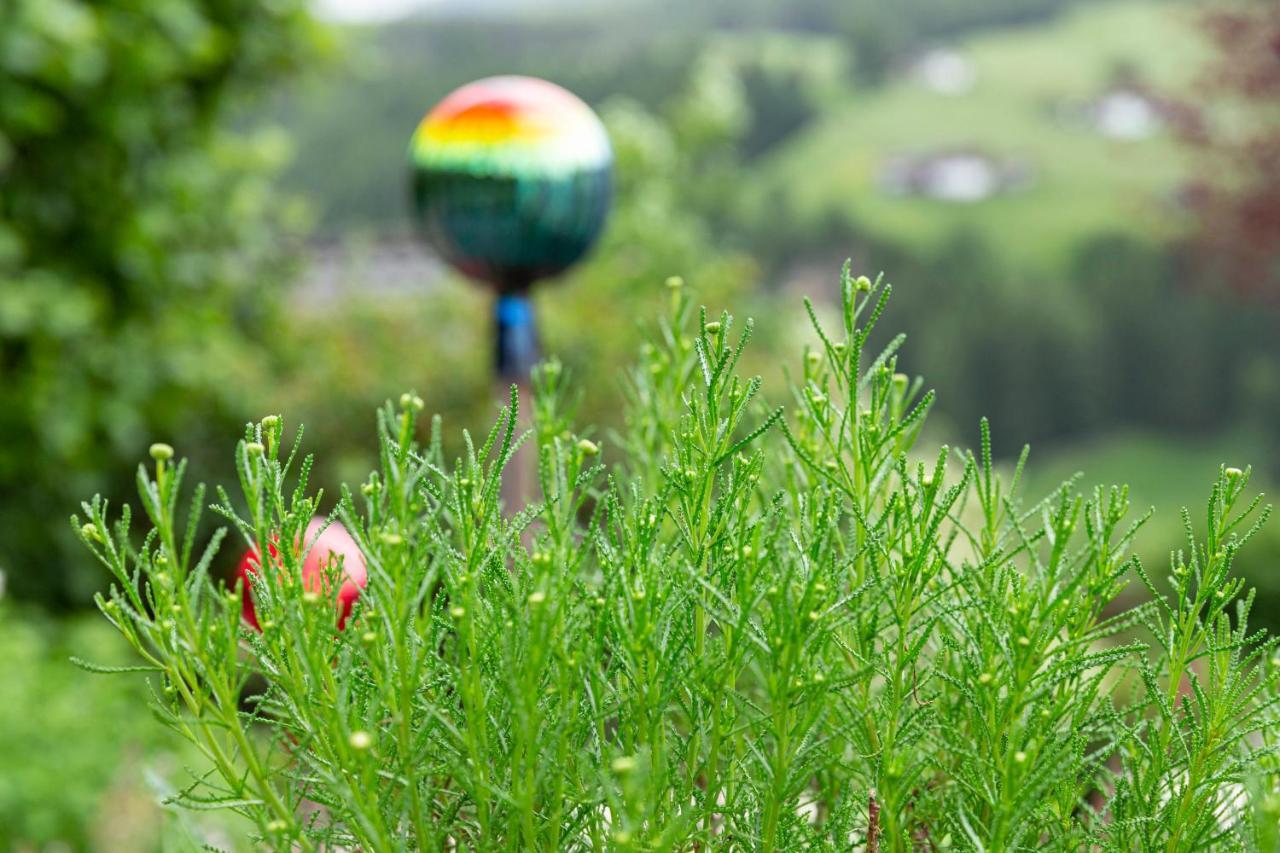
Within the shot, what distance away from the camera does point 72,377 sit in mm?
5066

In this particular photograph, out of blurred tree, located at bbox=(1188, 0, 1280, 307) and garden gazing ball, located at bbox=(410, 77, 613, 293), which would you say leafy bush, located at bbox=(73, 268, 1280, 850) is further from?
blurred tree, located at bbox=(1188, 0, 1280, 307)

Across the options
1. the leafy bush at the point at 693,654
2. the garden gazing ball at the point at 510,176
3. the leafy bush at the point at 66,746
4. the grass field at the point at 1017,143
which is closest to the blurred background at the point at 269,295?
the leafy bush at the point at 66,746

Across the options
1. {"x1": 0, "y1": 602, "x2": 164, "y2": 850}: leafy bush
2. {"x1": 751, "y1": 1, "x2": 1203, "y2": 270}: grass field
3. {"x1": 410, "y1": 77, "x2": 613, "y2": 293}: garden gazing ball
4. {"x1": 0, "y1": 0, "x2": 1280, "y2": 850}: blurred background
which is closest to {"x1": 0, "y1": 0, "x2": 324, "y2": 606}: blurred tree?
{"x1": 0, "y1": 0, "x2": 1280, "y2": 850}: blurred background

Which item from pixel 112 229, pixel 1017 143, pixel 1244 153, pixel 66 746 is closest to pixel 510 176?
pixel 66 746

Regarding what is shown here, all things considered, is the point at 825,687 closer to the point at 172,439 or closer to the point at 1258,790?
the point at 1258,790

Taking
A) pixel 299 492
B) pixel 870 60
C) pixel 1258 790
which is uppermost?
pixel 870 60

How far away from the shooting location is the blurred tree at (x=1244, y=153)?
368 inches

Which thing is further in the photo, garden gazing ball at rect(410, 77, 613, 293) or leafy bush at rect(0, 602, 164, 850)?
garden gazing ball at rect(410, 77, 613, 293)

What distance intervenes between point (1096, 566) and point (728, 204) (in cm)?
1878

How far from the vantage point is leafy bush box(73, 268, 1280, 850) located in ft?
2.20

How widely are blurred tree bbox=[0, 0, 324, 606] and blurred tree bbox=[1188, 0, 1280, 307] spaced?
25.6 ft

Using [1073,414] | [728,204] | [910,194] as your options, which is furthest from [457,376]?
[910,194]

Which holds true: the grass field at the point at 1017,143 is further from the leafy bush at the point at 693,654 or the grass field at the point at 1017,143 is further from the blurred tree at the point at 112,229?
the leafy bush at the point at 693,654

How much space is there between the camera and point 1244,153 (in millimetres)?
9727
